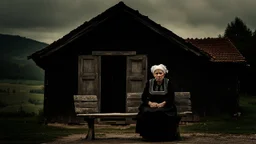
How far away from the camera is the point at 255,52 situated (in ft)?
115

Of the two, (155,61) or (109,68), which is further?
(109,68)

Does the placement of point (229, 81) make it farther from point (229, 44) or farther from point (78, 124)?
point (78, 124)

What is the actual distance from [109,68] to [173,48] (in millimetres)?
4958

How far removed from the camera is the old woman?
32.5ft

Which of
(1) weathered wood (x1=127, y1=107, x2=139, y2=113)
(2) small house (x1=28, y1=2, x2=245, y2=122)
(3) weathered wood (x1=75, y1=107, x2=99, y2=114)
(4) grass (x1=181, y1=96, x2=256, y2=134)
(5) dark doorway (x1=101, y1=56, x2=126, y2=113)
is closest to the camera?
(3) weathered wood (x1=75, y1=107, x2=99, y2=114)

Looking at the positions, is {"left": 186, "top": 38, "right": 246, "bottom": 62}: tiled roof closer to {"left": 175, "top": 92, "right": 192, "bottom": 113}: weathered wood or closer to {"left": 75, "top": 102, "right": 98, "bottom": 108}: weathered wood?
{"left": 175, "top": 92, "right": 192, "bottom": 113}: weathered wood

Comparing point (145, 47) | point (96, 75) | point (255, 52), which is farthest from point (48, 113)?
point (255, 52)

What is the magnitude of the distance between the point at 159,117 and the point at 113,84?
1168 centimetres

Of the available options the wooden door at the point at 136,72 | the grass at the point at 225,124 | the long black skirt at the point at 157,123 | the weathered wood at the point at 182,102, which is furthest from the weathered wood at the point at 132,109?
the wooden door at the point at 136,72

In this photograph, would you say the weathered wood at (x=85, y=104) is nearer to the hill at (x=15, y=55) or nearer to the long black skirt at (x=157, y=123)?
the long black skirt at (x=157, y=123)

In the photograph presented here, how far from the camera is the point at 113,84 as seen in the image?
2150 centimetres

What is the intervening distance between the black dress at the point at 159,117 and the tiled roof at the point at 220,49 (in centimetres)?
715

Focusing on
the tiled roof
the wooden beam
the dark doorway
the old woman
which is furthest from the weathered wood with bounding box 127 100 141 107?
the dark doorway

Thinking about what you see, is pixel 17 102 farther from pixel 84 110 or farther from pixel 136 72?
pixel 84 110
